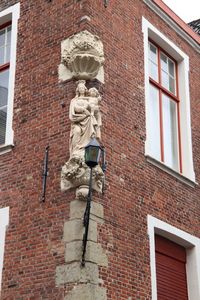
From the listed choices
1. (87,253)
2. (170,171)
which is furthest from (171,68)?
(87,253)

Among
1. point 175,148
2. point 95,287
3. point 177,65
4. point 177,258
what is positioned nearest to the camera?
point 95,287

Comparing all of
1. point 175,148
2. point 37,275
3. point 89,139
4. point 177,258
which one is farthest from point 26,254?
point 175,148

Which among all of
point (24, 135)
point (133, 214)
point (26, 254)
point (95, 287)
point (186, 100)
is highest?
point (186, 100)

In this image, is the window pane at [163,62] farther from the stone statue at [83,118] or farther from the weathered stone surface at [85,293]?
the weathered stone surface at [85,293]

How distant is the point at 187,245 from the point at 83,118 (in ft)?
12.5

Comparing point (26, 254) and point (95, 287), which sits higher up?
point (26, 254)

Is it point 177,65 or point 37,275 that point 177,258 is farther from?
point 177,65

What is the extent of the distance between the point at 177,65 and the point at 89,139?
17.1 ft

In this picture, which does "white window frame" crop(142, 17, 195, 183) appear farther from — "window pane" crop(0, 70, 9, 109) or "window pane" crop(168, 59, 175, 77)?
"window pane" crop(0, 70, 9, 109)

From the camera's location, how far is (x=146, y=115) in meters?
11.6

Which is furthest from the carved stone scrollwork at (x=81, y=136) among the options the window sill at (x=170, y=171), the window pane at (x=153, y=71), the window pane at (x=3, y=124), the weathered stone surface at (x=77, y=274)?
the window pane at (x=153, y=71)

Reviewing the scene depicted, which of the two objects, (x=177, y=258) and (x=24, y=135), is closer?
(x=24, y=135)

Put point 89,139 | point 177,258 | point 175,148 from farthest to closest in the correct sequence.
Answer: point 175,148, point 177,258, point 89,139

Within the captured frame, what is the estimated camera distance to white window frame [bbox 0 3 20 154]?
1067 centimetres
